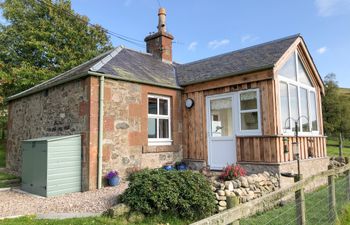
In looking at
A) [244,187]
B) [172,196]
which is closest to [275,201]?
[172,196]

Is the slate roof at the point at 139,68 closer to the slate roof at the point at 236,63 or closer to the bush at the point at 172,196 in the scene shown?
the slate roof at the point at 236,63

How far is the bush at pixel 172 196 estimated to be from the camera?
5.00m

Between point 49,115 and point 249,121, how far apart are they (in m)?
7.42

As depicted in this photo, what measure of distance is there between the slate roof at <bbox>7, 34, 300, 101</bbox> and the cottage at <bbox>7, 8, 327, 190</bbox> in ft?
0.20

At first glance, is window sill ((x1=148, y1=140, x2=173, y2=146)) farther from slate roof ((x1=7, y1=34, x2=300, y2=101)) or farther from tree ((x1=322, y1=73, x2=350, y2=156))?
tree ((x1=322, y1=73, x2=350, y2=156))


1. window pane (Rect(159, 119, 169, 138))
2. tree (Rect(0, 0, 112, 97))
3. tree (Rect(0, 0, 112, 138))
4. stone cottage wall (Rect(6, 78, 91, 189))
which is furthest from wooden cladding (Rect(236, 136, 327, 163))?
tree (Rect(0, 0, 112, 97))

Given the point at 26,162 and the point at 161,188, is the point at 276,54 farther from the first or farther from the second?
the point at 26,162

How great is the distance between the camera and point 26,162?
7781 millimetres

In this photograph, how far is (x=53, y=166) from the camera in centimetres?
688

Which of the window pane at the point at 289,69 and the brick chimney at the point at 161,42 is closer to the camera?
the window pane at the point at 289,69

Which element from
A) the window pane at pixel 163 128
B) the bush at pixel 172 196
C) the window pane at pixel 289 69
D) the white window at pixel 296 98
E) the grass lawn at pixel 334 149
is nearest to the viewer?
A: the bush at pixel 172 196

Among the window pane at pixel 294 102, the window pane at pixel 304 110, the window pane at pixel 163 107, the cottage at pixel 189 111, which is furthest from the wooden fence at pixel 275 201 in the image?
the window pane at pixel 163 107

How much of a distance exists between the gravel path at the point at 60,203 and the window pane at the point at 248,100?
4.93 m

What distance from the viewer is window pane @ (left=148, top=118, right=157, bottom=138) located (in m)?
9.38
